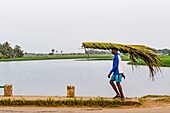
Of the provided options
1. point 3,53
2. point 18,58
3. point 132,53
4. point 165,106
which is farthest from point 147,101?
point 18,58

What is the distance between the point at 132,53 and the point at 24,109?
13.3 ft

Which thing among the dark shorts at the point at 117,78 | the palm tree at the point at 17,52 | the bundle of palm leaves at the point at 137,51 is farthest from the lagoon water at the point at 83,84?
the palm tree at the point at 17,52

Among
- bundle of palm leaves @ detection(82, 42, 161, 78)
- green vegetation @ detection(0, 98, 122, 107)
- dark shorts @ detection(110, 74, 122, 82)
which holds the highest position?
bundle of palm leaves @ detection(82, 42, 161, 78)

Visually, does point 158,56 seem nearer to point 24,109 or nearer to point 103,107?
→ point 103,107

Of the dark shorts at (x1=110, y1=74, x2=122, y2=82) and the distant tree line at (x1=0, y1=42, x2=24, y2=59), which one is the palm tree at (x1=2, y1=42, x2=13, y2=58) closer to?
the distant tree line at (x1=0, y1=42, x2=24, y2=59)

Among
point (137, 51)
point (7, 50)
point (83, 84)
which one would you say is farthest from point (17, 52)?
point (137, 51)

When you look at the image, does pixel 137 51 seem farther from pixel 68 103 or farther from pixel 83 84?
pixel 83 84

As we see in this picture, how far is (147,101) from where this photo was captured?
12.2 meters

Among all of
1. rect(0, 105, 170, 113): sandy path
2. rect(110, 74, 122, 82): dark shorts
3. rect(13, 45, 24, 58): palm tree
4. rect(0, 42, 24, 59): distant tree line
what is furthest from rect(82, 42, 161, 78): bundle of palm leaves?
rect(13, 45, 24, 58): palm tree

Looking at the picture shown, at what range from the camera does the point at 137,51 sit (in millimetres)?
12375

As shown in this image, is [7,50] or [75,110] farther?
[7,50]

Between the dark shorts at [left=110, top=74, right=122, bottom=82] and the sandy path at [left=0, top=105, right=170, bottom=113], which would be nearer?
the sandy path at [left=0, top=105, right=170, bottom=113]

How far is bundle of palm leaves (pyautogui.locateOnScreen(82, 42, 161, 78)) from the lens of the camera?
12359mm

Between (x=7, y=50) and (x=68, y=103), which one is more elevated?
(x=7, y=50)
